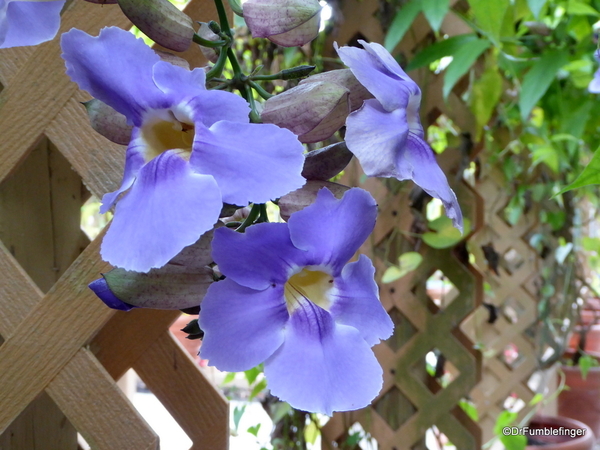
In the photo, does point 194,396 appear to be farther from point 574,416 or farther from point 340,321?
point 574,416

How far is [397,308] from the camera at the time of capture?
0.92 m

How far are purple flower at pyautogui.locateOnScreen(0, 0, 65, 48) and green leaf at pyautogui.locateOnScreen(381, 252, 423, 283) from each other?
26.2 inches

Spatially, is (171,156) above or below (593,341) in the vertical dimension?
above

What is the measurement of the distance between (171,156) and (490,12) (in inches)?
20.6

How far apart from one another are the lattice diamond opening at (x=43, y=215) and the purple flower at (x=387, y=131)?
1.50 feet

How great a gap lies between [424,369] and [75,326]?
0.65m

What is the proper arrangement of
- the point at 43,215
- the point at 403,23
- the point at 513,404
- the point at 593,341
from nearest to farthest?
the point at 43,215
the point at 403,23
the point at 513,404
the point at 593,341

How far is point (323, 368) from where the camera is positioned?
0.70 feet

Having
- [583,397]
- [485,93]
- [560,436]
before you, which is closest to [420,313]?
[485,93]

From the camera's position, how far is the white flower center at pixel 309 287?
0.81 ft

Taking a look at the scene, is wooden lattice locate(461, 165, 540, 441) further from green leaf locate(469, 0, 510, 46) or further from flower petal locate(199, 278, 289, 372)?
flower petal locate(199, 278, 289, 372)

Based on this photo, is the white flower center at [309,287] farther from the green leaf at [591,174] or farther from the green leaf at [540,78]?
the green leaf at [540,78]

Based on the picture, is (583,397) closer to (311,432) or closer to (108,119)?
(311,432)

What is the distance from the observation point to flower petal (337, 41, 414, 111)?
23cm
